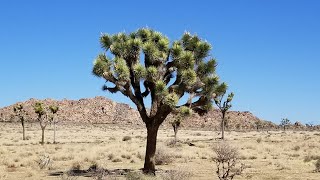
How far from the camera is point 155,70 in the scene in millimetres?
18500

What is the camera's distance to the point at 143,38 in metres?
20.0

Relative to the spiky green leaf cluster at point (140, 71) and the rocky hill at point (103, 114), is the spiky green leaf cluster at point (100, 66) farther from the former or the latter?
the rocky hill at point (103, 114)

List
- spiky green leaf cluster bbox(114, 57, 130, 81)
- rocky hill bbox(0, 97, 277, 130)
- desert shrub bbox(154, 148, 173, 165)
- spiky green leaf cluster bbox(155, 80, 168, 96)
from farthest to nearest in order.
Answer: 1. rocky hill bbox(0, 97, 277, 130)
2. desert shrub bbox(154, 148, 173, 165)
3. spiky green leaf cluster bbox(114, 57, 130, 81)
4. spiky green leaf cluster bbox(155, 80, 168, 96)

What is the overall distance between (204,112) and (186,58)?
278 cm

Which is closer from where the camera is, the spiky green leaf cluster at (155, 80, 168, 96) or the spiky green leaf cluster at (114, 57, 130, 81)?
the spiky green leaf cluster at (155, 80, 168, 96)

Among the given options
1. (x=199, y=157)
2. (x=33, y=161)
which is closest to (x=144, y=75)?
(x=33, y=161)

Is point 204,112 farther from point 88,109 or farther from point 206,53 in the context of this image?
point 88,109

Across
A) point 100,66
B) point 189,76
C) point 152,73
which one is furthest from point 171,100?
point 100,66

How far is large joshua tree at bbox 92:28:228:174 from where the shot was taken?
18703 millimetres

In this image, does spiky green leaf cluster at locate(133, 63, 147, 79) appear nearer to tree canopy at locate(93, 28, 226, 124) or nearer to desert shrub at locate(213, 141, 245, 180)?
tree canopy at locate(93, 28, 226, 124)

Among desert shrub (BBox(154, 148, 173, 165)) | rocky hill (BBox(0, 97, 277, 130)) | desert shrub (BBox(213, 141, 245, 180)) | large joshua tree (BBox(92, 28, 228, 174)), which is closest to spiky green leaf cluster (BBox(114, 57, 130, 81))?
large joshua tree (BBox(92, 28, 228, 174))

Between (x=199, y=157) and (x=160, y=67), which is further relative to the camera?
(x=199, y=157)

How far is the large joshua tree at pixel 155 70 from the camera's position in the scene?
18.7 metres

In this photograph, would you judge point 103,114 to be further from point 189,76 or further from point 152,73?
point 189,76
